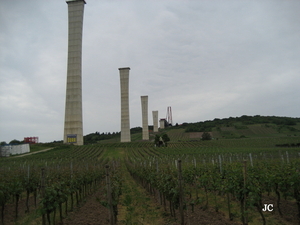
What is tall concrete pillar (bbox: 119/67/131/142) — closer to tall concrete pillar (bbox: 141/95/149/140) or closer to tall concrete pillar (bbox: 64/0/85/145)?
tall concrete pillar (bbox: 141/95/149/140)

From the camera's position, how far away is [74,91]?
1871 inches

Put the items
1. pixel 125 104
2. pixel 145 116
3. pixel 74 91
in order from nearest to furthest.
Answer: pixel 74 91 < pixel 125 104 < pixel 145 116

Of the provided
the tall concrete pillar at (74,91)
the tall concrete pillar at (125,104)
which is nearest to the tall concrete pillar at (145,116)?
the tall concrete pillar at (125,104)

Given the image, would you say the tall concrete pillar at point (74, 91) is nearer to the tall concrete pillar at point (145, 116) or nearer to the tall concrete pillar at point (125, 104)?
the tall concrete pillar at point (125, 104)

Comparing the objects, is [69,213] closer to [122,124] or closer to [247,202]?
[247,202]

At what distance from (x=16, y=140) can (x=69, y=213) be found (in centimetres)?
8592

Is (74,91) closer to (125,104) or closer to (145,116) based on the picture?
(125,104)

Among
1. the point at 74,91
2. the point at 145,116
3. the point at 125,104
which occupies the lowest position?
the point at 145,116

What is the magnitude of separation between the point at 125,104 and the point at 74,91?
1869 centimetres

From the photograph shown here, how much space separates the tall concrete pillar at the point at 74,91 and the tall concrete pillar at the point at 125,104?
17076mm

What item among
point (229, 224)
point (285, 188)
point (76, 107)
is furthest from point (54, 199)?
point (76, 107)

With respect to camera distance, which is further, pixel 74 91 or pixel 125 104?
pixel 125 104

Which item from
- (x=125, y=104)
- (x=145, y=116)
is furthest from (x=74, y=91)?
(x=145, y=116)

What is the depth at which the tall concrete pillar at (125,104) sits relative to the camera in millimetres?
64062
